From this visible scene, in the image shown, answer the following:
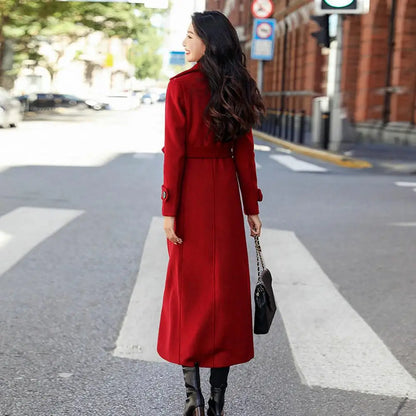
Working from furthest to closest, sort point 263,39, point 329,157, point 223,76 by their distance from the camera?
1. point 263,39
2. point 329,157
3. point 223,76

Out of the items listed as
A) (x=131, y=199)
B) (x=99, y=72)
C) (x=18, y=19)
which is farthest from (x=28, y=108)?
(x=99, y=72)

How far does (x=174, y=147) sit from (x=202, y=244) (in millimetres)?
401

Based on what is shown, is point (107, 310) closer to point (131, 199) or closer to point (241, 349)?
point (241, 349)

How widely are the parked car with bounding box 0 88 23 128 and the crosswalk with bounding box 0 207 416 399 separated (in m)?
18.7

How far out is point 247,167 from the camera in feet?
11.1

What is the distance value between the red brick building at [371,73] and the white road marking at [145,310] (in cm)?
1385

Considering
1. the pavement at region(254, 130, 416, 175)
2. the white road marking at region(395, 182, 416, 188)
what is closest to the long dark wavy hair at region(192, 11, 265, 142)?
the white road marking at region(395, 182, 416, 188)

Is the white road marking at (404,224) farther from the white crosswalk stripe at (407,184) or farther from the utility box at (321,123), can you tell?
the utility box at (321,123)

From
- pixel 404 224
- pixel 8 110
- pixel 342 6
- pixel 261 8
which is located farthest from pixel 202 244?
pixel 261 8

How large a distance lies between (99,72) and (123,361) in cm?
10115

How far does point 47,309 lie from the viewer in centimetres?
511

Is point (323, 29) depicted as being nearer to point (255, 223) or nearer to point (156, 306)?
point (156, 306)

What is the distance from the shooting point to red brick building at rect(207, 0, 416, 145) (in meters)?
23.5

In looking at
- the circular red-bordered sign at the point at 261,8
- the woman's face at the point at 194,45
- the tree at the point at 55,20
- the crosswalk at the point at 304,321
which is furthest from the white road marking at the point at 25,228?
the tree at the point at 55,20
